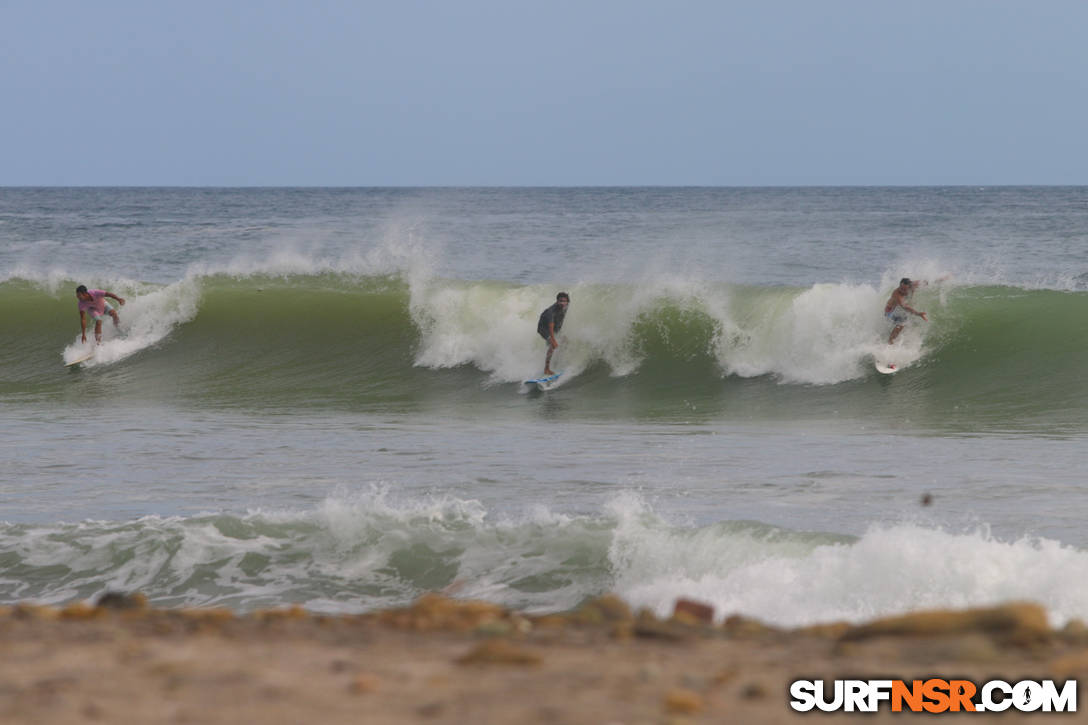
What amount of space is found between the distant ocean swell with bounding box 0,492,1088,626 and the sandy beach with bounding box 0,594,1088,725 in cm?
226

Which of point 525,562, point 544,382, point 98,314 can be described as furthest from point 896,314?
point 98,314

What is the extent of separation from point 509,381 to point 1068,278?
17159 mm

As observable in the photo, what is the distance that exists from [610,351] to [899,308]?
409 centimetres

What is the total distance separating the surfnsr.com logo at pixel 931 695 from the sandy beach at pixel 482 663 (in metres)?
0.05

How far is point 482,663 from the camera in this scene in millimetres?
3830

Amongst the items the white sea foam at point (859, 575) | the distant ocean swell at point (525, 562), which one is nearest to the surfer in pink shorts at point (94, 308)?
the distant ocean swell at point (525, 562)

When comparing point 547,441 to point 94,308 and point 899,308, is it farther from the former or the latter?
point 94,308

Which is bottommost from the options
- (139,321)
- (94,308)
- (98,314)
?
(139,321)

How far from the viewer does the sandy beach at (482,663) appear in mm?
3336

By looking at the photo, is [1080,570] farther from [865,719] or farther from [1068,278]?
[1068,278]

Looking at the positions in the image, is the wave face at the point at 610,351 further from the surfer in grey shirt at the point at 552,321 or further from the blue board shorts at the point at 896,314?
the surfer in grey shirt at the point at 552,321

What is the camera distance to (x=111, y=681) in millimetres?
3662

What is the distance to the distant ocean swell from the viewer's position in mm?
6609

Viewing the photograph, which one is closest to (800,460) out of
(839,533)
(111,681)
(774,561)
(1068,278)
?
(839,533)
